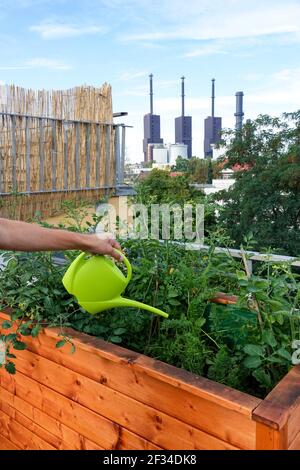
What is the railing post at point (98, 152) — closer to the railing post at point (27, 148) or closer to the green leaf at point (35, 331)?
the railing post at point (27, 148)

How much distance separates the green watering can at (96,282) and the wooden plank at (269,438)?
0.42 metres

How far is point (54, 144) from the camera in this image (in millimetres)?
5586

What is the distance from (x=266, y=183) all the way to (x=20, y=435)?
373 inches

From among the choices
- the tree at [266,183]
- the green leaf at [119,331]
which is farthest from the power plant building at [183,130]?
the green leaf at [119,331]

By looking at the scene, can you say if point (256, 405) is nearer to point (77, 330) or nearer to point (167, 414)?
point (167, 414)

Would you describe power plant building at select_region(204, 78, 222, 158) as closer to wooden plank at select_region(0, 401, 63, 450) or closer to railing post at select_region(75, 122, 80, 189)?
railing post at select_region(75, 122, 80, 189)

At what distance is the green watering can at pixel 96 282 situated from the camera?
41.6 inches

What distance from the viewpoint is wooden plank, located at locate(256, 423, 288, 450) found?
2.48 ft

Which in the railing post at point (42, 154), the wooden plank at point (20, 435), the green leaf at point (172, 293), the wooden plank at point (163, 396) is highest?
the railing post at point (42, 154)

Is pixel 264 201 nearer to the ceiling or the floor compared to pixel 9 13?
nearer to the floor

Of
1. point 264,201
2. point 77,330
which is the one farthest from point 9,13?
point 264,201

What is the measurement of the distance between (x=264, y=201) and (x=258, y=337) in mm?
9405

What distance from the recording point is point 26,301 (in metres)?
1.25

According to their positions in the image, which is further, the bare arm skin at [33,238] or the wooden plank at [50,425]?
the wooden plank at [50,425]
